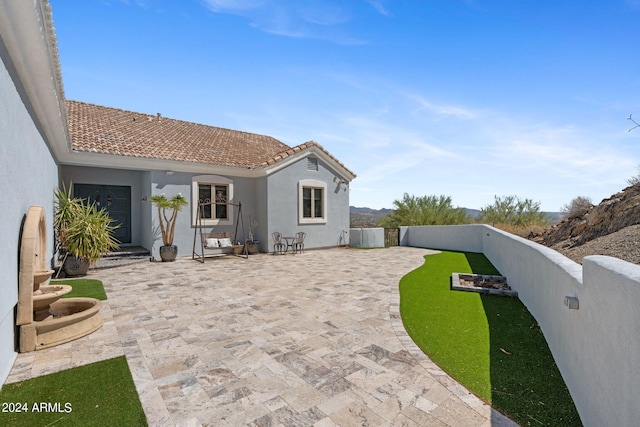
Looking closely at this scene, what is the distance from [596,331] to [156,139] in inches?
566

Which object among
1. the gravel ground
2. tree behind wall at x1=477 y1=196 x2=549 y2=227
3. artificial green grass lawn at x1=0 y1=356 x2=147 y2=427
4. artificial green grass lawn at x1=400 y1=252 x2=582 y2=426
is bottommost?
artificial green grass lawn at x1=400 y1=252 x2=582 y2=426

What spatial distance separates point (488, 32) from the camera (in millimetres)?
8742

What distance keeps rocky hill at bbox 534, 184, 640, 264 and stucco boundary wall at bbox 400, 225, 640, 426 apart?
2823mm

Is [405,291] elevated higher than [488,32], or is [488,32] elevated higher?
[488,32]

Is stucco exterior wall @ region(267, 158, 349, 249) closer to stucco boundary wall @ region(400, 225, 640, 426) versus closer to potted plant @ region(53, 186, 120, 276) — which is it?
potted plant @ region(53, 186, 120, 276)

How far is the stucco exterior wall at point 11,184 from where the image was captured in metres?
3.25

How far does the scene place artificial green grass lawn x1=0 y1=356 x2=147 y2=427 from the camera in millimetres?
2473

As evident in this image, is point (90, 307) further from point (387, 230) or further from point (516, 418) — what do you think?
point (387, 230)

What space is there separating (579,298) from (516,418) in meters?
1.21

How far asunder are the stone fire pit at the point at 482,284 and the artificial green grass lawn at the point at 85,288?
7.93 metres

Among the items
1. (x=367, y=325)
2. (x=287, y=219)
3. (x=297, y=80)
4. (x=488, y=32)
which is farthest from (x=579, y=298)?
(x=287, y=219)

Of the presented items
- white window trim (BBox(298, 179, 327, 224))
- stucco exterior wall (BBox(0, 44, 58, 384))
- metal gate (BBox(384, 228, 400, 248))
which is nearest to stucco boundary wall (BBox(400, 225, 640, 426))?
stucco exterior wall (BBox(0, 44, 58, 384))

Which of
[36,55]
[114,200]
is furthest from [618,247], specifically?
[114,200]

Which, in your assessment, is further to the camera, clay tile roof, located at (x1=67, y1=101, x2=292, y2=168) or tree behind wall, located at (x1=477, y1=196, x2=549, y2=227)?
tree behind wall, located at (x1=477, y1=196, x2=549, y2=227)
